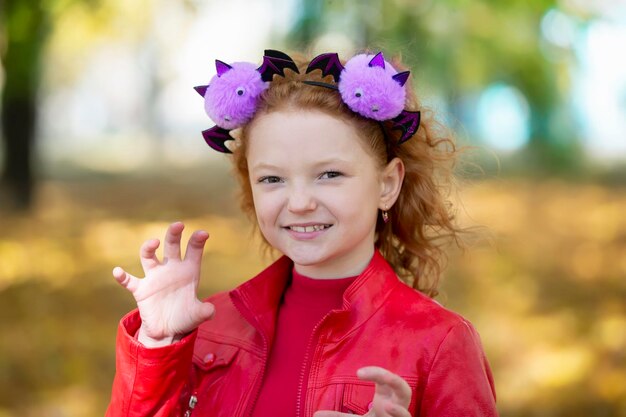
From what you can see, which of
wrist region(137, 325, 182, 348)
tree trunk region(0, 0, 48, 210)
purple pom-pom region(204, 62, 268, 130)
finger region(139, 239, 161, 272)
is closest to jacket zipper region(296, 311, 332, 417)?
wrist region(137, 325, 182, 348)

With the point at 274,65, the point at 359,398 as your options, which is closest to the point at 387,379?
the point at 359,398

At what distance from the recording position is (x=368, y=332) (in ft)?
6.48

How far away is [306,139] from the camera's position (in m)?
1.99

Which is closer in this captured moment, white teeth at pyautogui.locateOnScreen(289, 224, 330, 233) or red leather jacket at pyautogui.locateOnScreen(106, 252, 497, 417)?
red leather jacket at pyautogui.locateOnScreen(106, 252, 497, 417)

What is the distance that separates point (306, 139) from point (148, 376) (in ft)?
2.20

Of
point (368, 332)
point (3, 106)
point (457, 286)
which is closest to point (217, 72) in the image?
point (368, 332)

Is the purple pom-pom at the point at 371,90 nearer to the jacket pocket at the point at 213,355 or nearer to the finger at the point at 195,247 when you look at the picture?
the finger at the point at 195,247

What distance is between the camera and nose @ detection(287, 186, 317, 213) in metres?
1.96

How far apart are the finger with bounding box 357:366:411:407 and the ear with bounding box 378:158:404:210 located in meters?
0.61

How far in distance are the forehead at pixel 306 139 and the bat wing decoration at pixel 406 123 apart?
147 millimetres

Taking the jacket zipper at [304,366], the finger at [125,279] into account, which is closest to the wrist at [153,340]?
the finger at [125,279]

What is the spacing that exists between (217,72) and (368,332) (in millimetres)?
781

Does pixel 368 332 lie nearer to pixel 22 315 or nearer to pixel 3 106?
pixel 22 315

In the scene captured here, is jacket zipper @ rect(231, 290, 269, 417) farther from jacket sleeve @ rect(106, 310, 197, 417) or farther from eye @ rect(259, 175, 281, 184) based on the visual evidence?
A: eye @ rect(259, 175, 281, 184)
